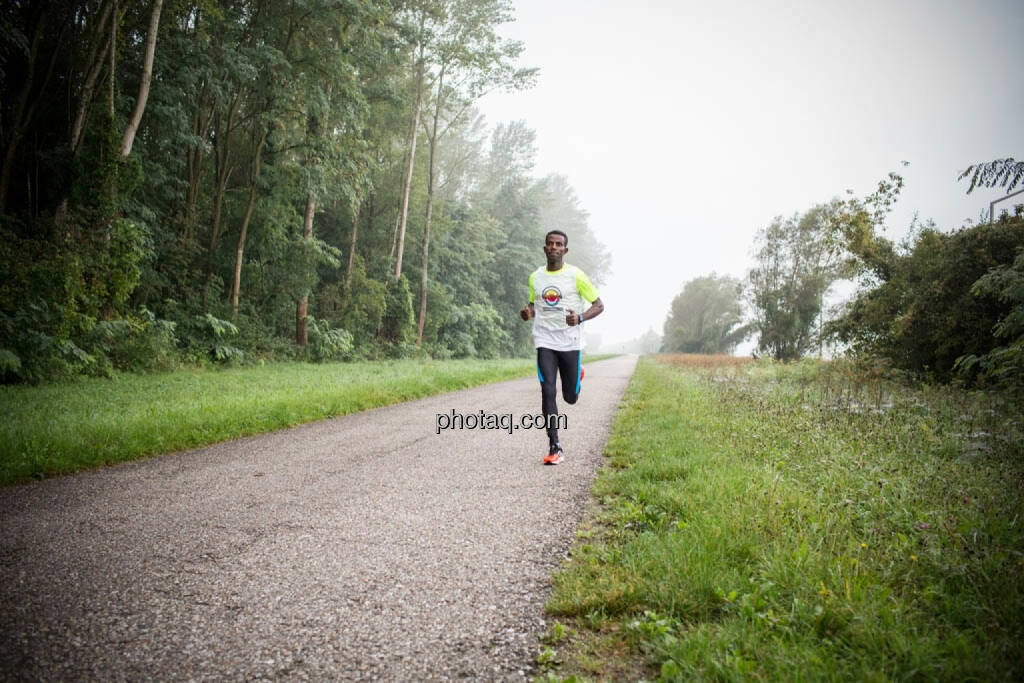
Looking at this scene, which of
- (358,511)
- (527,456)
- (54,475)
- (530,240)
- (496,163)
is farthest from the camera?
(496,163)

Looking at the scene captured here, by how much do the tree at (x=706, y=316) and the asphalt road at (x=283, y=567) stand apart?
5539 centimetres

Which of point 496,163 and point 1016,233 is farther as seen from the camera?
point 496,163

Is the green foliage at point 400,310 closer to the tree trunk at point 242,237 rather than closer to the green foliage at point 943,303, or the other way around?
the tree trunk at point 242,237

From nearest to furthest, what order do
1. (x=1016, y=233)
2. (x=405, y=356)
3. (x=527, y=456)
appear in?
1. (x=527, y=456)
2. (x=1016, y=233)
3. (x=405, y=356)

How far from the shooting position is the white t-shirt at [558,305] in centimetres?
492

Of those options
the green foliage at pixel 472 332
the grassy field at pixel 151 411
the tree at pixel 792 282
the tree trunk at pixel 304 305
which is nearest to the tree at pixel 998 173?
the grassy field at pixel 151 411

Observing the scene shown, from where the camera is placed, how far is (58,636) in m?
1.82

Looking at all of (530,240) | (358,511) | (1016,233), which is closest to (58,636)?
(358,511)

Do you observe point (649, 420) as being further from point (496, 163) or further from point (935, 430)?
point (496, 163)

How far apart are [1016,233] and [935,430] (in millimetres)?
7258

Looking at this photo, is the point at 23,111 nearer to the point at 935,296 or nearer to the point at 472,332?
the point at 472,332

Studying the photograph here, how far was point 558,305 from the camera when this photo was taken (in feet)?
16.1

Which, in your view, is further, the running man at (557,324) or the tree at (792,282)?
the tree at (792,282)

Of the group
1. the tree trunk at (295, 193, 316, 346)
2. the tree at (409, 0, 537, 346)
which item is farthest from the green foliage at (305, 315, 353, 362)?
the tree at (409, 0, 537, 346)
